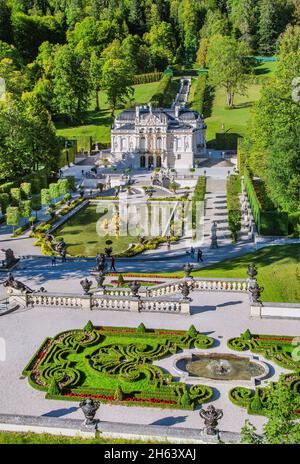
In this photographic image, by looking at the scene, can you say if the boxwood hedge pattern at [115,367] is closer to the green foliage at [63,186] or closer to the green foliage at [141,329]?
the green foliage at [141,329]

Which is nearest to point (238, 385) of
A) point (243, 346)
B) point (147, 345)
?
point (243, 346)

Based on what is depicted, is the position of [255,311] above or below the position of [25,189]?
below

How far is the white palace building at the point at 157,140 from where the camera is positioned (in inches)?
3457

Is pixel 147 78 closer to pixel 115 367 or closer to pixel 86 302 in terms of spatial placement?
pixel 86 302

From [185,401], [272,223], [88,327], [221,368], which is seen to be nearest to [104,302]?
[88,327]

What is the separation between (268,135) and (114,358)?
3642cm

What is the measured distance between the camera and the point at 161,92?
396ft

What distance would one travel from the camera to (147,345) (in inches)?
956

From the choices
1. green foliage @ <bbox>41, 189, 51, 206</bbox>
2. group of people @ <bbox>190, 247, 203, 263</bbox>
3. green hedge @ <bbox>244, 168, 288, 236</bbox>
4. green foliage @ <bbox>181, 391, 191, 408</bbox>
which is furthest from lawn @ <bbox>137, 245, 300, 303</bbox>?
green foliage @ <bbox>41, 189, 51, 206</bbox>

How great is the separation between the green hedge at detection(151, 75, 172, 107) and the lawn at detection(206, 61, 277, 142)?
11.2 meters

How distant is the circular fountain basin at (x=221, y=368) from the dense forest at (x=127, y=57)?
22242 mm

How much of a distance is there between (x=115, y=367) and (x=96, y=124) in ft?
293

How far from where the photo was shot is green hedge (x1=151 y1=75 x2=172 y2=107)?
11526cm
